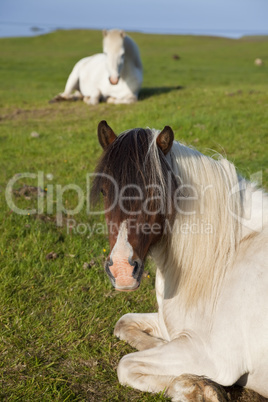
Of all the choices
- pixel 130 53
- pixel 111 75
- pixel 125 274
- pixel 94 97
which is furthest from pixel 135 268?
pixel 130 53

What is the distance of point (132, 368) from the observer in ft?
10.6

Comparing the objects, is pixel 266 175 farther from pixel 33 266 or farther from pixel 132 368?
pixel 132 368

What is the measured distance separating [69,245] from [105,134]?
2.58 m

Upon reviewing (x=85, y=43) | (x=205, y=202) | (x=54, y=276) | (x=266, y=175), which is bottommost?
(x=54, y=276)

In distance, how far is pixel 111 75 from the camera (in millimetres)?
13758

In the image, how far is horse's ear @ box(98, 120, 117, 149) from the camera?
3.08 m

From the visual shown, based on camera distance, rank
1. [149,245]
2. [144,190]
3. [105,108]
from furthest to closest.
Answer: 1. [105,108]
2. [149,245]
3. [144,190]

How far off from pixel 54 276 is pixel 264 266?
2.47 m

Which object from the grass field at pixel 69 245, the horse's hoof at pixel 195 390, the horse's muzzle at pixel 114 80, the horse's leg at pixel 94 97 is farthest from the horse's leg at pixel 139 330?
the horse's leg at pixel 94 97

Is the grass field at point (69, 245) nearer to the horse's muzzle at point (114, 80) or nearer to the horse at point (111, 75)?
the horse at point (111, 75)

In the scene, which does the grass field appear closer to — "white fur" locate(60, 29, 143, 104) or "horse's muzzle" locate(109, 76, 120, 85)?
"white fur" locate(60, 29, 143, 104)

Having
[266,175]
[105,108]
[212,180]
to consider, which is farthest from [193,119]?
[212,180]

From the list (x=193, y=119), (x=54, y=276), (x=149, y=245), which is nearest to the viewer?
(x=149, y=245)

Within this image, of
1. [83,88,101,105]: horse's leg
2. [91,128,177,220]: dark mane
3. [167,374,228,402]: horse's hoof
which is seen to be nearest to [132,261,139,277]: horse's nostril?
[91,128,177,220]: dark mane
